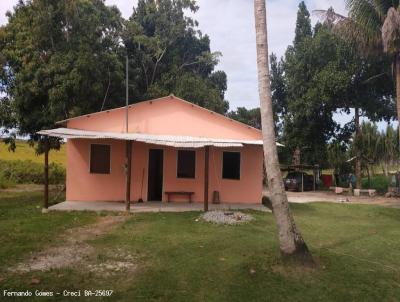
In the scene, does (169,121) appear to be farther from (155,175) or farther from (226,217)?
(226,217)

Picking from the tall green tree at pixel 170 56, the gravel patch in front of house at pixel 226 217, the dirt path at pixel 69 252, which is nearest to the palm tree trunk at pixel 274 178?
the dirt path at pixel 69 252

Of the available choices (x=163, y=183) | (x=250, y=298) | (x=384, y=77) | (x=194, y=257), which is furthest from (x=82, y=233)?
(x=384, y=77)

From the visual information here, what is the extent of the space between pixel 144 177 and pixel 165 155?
117 centimetres

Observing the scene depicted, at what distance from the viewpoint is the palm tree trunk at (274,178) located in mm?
7273

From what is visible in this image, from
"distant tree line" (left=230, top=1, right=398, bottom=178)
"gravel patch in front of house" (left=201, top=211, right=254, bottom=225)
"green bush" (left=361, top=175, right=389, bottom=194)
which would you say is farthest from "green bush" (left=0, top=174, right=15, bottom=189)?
"green bush" (left=361, top=175, right=389, bottom=194)

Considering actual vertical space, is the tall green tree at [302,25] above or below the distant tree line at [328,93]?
above

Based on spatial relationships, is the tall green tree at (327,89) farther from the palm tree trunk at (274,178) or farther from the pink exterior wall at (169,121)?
the palm tree trunk at (274,178)

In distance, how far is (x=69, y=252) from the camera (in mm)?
8117

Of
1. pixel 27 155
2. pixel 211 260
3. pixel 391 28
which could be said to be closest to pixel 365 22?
pixel 391 28

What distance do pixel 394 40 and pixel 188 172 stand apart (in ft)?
30.2

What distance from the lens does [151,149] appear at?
1612cm

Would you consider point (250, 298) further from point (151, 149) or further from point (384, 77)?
point (384, 77)

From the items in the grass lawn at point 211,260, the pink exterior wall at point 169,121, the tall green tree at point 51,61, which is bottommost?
the grass lawn at point 211,260

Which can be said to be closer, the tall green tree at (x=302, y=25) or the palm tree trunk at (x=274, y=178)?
the palm tree trunk at (x=274, y=178)
